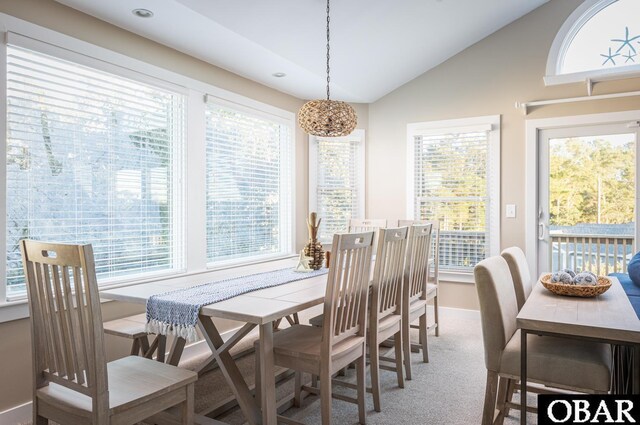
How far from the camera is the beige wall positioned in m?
4.14

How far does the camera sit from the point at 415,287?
3.18 m

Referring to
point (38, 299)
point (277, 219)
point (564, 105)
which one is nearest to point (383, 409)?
point (38, 299)

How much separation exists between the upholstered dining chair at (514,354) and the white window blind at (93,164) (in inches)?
96.1

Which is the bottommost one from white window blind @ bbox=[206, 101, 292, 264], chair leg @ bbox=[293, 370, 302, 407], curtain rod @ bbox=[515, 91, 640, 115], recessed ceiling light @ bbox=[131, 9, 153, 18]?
chair leg @ bbox=[293, 370, 302, 407]

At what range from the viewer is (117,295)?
224cm

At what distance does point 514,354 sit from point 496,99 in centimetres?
323

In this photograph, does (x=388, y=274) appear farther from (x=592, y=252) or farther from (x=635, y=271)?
(x=592, y=252)

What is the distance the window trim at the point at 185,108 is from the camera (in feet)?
7.90

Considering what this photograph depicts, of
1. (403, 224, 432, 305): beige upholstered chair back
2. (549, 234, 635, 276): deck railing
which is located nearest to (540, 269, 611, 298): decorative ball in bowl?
(403, 224, 432, 305): beige upholstered chair back

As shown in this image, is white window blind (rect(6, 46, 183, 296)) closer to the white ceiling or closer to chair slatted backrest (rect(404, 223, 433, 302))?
the white ceiling

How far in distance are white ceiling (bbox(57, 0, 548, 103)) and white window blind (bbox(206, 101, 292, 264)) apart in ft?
1.56

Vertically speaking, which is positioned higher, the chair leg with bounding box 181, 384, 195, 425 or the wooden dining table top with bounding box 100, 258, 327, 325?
the wooden dining table top with bounding box 100, 258, 327, 325

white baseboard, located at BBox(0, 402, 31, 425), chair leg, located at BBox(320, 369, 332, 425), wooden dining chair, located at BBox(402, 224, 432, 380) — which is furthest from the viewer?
wooden dining chair, located at BBox(402, 224, 432, 380)

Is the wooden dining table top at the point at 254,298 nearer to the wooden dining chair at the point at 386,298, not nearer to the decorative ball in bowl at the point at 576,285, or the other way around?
the wooden dining chair at the point at 386,298
